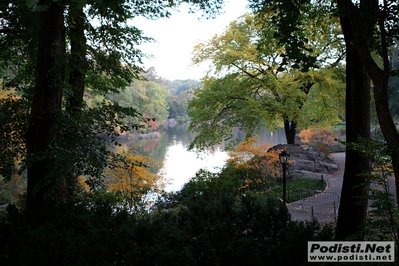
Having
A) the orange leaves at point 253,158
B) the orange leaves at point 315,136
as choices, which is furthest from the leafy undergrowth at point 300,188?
the orange leaves at point 315,136

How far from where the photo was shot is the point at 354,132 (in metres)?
5.64

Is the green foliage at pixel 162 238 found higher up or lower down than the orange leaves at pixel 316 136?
lower down

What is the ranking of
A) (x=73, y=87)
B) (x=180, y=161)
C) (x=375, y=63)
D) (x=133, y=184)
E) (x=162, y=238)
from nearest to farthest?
(x=162, y=238), (x=375, y=63), (x=73, y=87), (x=133, y=184), (x=180, y=161)

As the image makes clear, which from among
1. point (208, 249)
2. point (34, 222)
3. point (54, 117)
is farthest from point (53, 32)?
point (208, 249)

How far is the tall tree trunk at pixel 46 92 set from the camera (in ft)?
15.7

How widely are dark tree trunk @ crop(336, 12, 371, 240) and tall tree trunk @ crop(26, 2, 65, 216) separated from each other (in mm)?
4611

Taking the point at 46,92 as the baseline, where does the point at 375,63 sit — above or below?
above

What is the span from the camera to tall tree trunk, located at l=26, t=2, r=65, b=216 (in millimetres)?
4781

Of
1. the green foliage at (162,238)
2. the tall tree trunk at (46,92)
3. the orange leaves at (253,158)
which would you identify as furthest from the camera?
the orange leaves at (253,158)

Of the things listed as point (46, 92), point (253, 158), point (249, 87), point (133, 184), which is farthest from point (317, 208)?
point (46, 92)

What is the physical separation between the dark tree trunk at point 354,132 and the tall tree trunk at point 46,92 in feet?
15.1

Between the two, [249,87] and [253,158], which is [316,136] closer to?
[249,87]

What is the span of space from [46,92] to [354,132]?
500 centimetres

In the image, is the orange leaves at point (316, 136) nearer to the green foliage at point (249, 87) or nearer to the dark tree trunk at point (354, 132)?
the green foliage at point (249, 87)
